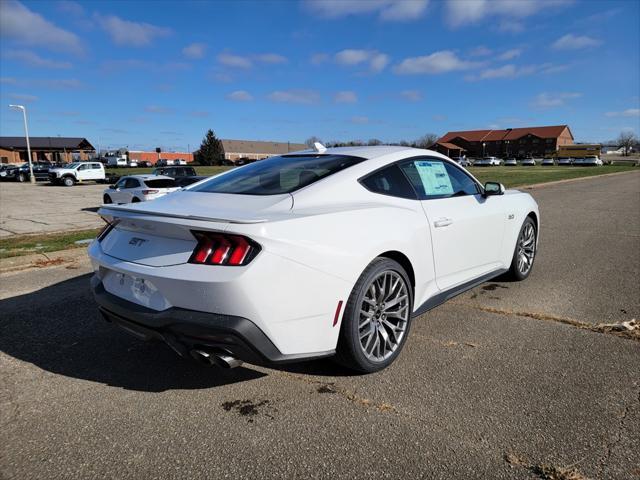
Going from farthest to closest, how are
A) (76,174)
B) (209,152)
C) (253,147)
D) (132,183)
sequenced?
1. (253,147)
2. (209,152)
3. (76,174)
4. (132,183)

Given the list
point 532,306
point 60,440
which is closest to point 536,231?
point 532,306

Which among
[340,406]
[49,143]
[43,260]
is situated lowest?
[340,406]

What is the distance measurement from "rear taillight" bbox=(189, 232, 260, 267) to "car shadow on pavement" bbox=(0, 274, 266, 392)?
2.90ft

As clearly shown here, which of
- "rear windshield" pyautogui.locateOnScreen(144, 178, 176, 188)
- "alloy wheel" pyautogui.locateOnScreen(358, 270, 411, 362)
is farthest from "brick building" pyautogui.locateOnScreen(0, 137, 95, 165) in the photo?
Answer: "alloy wheel" pyautogui.locateOnScreen(358, 270, 411, 362)

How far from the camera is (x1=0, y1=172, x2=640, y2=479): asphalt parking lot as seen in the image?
7.48 feet

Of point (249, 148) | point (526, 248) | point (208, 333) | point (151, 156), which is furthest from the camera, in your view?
point (249, 148)

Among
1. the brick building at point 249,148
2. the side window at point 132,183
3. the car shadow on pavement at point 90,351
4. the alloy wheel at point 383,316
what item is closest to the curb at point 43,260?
the car shadow on pavement at point 90,351

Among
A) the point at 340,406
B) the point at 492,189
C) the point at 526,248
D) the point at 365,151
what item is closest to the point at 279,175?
the point at 365,151

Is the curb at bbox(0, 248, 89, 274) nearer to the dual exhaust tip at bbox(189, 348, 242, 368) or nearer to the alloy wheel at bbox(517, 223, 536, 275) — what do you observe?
the dual exhaust tip at bbox(189, 348, 242, 368)

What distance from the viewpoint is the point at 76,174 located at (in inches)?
1406

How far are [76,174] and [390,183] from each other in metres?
37.8

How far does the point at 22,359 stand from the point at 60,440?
133 centimetres

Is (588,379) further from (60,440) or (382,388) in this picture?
(60,440)

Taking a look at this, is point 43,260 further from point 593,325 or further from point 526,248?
point 593,325
